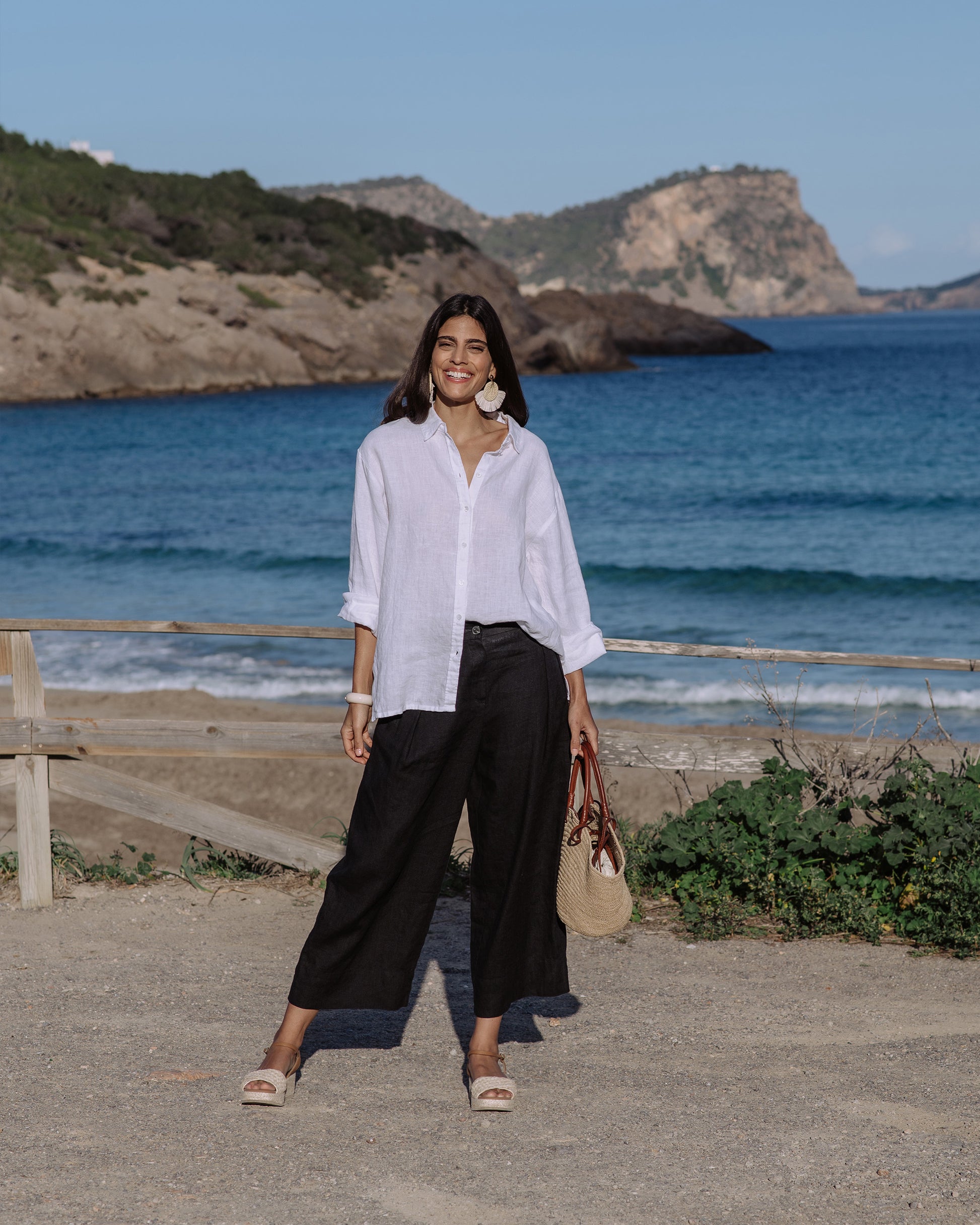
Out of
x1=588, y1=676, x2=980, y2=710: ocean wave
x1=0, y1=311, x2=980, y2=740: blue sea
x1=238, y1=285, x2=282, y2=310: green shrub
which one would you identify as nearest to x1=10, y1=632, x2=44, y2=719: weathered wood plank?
x1=0, y1=311, x2=980, y2=740: blue sea

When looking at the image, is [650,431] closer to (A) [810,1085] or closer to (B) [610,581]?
(B) [610,581]

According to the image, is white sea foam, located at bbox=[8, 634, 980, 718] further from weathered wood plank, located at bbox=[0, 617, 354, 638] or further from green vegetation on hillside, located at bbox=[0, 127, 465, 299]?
green vegetation on hillside, located at bbox=[0, 127, 465, 299]

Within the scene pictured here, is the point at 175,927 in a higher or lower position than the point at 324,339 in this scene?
lower

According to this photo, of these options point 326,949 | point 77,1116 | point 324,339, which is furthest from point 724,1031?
point 324,339

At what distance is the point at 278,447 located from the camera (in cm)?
3488

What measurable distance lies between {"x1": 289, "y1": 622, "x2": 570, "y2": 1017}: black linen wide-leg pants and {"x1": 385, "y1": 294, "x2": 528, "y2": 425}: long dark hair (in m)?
0.61

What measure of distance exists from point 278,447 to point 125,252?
24.6 meters

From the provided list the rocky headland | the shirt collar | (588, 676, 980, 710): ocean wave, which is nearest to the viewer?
the shirt collar

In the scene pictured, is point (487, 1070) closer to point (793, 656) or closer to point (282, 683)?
point (793, 656)

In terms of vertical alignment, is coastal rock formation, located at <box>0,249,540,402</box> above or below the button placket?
above

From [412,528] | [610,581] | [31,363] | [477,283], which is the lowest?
[610,581]

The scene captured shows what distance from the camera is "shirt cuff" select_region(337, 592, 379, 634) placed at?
325 centimetres

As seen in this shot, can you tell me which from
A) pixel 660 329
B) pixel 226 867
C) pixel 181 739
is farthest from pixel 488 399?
pixel 660 329

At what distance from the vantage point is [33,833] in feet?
16.4
